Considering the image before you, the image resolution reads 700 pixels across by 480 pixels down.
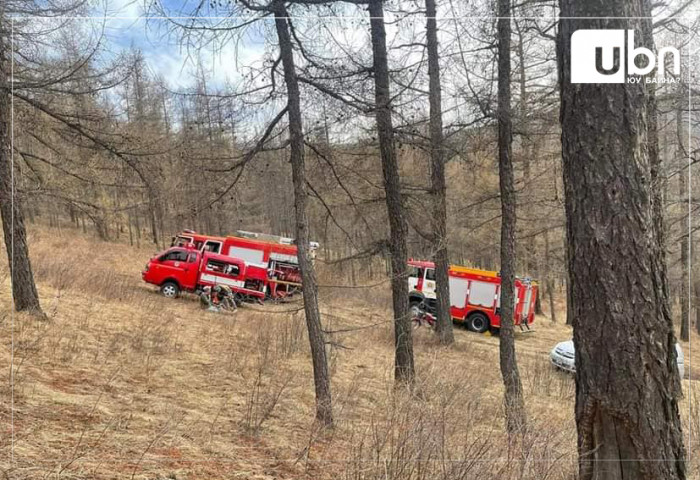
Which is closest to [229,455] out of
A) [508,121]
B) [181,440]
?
[181,440]

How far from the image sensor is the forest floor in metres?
2.74

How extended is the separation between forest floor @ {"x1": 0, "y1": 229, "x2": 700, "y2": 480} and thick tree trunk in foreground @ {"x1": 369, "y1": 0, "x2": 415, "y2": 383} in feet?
1.60

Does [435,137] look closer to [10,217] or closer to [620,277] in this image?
[620,277]

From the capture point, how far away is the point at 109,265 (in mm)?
18109

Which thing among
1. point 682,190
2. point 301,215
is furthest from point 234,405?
point 682,190

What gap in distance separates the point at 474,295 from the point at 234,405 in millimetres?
13027

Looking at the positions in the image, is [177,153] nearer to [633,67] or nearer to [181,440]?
[181,440]

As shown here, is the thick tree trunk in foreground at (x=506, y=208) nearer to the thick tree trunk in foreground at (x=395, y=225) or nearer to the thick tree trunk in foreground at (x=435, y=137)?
the thick tree trunk in foreground at (x=435, y=137)

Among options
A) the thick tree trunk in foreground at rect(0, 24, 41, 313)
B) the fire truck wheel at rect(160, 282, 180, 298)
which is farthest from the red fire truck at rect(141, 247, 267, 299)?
the thick tree trunk in foreground at rect(0, 24, 41, 313)

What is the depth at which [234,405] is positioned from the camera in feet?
17.0

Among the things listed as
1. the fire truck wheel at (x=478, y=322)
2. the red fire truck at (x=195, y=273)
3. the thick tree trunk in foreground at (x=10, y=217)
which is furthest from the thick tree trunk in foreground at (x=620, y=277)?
the fire truck wheel at (x=478, y=322)

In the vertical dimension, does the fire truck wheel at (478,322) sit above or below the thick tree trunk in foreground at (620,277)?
below

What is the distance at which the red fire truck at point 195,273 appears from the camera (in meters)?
15.4

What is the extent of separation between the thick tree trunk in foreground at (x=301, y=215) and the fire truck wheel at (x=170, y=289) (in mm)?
11827
